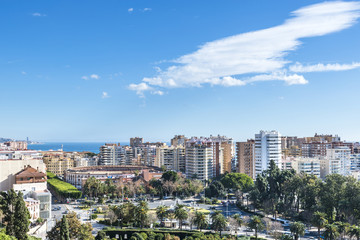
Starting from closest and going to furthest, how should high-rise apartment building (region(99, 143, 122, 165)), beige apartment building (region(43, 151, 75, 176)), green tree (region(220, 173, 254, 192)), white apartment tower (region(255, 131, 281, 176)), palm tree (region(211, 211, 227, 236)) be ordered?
palm tree (region(211, 211, 227, 236)), green tree (region(220, 173, 254, 192)), white apartment tower (region(255, 131, 281, 176)), beige apartment building (region(43, 151, 75, 176)), high-rise apartment building (region(99, 143, 122, 165))

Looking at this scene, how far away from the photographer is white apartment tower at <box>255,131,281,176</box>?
88.6m

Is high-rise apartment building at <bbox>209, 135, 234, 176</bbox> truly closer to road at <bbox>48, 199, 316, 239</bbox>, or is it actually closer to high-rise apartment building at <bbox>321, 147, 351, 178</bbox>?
high-rise apartment building at <bbox>321, 147, 351, 178</bbox>

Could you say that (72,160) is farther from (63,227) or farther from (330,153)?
(63,227)

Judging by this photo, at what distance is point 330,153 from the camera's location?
10481cm

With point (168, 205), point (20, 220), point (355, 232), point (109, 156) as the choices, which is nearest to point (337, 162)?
point (168, 205)

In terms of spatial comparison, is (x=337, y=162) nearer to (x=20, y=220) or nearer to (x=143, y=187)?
(x=143, y=187)

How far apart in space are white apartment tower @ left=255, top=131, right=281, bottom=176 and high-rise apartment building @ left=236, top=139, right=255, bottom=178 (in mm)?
5702

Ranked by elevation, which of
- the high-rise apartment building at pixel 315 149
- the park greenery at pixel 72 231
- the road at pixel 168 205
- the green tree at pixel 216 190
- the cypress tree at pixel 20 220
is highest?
the high-rise apartment building at pixel 315 149

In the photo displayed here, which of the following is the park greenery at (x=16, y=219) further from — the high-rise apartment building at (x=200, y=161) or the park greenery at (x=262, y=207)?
the high-rise apartment building at (x=200, y=161)

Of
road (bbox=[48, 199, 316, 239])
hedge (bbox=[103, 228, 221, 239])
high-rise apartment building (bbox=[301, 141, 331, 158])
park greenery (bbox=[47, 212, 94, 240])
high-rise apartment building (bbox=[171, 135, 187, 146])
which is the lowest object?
road (bbox=[48, 199, 316, 239])

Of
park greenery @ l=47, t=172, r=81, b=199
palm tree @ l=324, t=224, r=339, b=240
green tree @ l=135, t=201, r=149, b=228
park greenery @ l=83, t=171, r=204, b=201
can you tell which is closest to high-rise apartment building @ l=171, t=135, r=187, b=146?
park greenery @ l=83, t=171, r=204, b=201

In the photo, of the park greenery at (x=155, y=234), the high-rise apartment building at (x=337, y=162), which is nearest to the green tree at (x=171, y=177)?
the park greenery at (x=155, y=234)

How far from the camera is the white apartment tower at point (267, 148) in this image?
88625 millimetres

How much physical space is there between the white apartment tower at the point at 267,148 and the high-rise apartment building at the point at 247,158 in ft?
18.7
